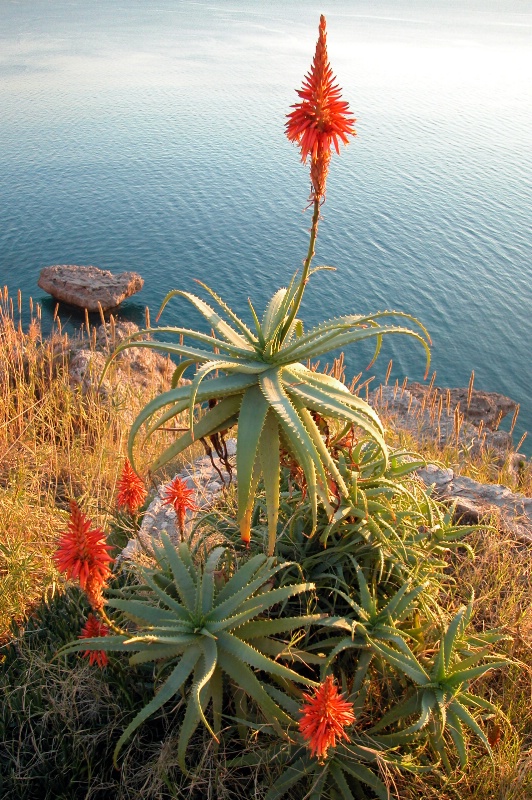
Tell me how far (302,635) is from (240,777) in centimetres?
60

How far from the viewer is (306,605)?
9.71 ft

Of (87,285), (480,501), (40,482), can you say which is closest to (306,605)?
(480,501)

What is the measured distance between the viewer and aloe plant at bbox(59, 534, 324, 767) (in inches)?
95.5

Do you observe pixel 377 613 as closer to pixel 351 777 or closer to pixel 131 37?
pixel 351 777

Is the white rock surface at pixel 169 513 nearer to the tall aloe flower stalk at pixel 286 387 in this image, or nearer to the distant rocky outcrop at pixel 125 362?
the tall aloe flower stalk at pixel 286 387

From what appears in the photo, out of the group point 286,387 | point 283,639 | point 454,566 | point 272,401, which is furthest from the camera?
point 454,566

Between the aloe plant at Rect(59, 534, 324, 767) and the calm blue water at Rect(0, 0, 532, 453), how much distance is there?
15286 mm

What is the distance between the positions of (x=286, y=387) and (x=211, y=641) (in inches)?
41.5

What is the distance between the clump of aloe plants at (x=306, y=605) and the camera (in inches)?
95.1

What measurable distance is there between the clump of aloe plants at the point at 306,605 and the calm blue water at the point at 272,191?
14782 millimetres

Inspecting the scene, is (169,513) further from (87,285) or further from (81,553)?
(87,285)

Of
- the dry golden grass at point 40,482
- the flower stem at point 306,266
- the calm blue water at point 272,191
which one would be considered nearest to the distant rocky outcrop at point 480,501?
the flower stem at point 306,266

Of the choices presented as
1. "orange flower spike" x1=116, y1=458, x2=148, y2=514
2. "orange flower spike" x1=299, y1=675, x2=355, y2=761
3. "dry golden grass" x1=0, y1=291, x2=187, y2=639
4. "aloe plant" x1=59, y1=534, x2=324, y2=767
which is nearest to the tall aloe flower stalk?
"aloe plant" x1=59, y1=534, x2=324, y2=767

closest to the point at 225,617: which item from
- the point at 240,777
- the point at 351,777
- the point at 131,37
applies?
the point at 240,777
